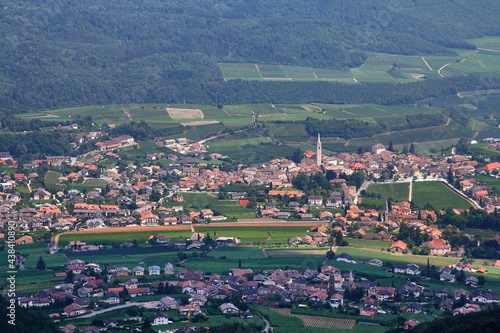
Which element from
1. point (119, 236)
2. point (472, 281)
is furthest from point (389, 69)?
point (472, 281)

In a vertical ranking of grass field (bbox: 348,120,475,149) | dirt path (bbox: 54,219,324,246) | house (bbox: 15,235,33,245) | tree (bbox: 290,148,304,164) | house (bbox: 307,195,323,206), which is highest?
grass field (bbox: 348,120,475,149)

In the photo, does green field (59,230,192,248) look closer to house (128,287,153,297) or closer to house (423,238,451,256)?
house (128,287,153,297)

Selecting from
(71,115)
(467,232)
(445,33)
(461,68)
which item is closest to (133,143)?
(71,115)

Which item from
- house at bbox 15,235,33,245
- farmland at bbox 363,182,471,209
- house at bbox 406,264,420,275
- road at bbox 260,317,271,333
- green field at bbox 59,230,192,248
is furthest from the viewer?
farmland at bbox 363,182,471,209

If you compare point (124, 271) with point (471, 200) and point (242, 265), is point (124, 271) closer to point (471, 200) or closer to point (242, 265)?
point (242, 265)

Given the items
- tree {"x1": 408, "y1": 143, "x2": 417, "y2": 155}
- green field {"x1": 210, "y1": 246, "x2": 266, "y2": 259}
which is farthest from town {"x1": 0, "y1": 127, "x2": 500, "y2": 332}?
tree {"x1": 408, "y1": 143, "x2": 417, "y2": 155}

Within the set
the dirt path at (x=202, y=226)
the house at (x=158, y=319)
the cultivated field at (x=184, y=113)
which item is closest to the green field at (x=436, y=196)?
the dirt path at (x=202, y=226)
